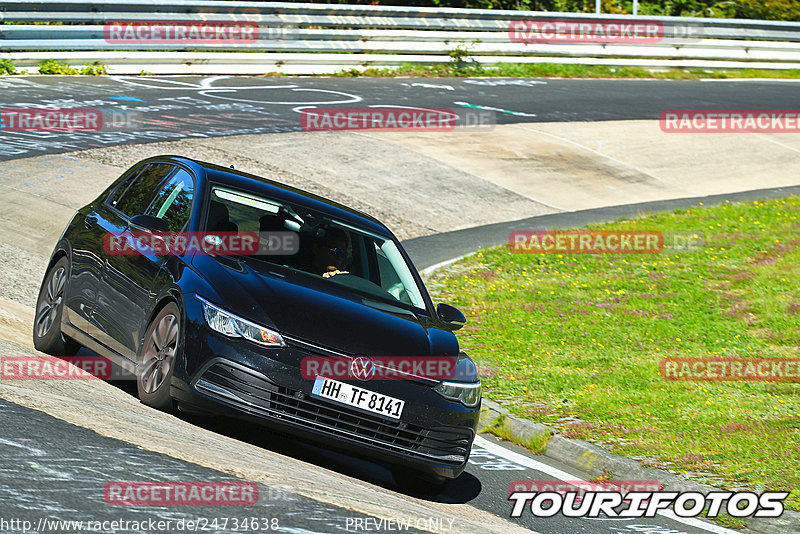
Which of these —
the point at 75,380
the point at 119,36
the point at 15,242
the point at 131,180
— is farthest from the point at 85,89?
the point at 75,380

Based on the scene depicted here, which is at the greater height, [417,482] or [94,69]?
[94,69]

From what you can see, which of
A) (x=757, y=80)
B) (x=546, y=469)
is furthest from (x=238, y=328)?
(x=757, y=80)

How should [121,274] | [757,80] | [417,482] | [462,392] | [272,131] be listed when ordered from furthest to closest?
1. [757,80]
2. [272,131]
3. [121,274]
4. [417,482]
5. [462,392]

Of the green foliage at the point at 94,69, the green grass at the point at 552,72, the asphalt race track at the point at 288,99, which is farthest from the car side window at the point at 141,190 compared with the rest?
the green grass at the point at 552,72

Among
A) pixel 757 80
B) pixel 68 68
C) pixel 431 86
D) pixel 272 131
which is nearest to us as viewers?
pixel 272 131

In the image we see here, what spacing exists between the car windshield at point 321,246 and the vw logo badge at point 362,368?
3.46 feet

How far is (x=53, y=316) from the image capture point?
8.31 meters

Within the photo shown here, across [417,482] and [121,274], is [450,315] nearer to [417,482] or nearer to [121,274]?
[417,482]

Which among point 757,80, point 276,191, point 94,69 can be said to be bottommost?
point 757,80

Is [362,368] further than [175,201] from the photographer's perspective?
No

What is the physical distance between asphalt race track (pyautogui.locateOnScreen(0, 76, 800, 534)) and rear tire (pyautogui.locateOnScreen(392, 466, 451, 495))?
9 centimetres

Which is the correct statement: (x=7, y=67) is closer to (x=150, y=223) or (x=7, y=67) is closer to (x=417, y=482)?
(x=150, y=223)

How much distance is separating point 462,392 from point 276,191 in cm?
219

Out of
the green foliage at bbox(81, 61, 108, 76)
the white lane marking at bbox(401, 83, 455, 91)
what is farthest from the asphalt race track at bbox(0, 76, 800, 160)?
the green foliage at bbox(81, 61, 108, 76)
